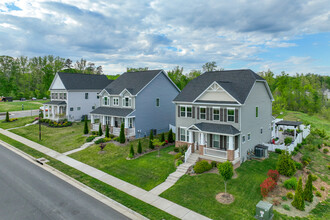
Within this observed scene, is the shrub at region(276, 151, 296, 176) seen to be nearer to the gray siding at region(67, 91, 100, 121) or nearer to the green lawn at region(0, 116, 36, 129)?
the gray siding at region(67, 91, 100, 121)

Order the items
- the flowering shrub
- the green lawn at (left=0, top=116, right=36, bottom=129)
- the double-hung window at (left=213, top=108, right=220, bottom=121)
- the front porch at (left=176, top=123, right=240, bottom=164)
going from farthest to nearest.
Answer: the green lawn at (left=0, top=116, right=36, bottom=129)
the double-hung window at (left=213, top=108, right=220, bottom=121)
the front porch at (left=176, top=123, right=240, bottom=164)
the flowering shrub

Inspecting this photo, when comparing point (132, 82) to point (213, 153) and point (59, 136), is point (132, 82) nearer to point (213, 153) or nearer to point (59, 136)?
point (59, 136)

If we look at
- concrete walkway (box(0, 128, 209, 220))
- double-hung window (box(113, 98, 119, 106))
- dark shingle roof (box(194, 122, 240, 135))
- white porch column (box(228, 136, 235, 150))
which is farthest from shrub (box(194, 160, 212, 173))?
double-hung window (box(113, 98, 119, 106))

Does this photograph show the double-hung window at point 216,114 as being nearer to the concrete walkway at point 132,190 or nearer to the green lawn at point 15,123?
the concrete walkway at point 132,190

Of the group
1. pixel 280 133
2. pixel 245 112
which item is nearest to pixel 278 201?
pixel 245 112

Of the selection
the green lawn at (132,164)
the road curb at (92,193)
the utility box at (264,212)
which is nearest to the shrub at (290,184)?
the utility box at (264,212)

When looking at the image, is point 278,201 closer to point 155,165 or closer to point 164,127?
point 155,165
